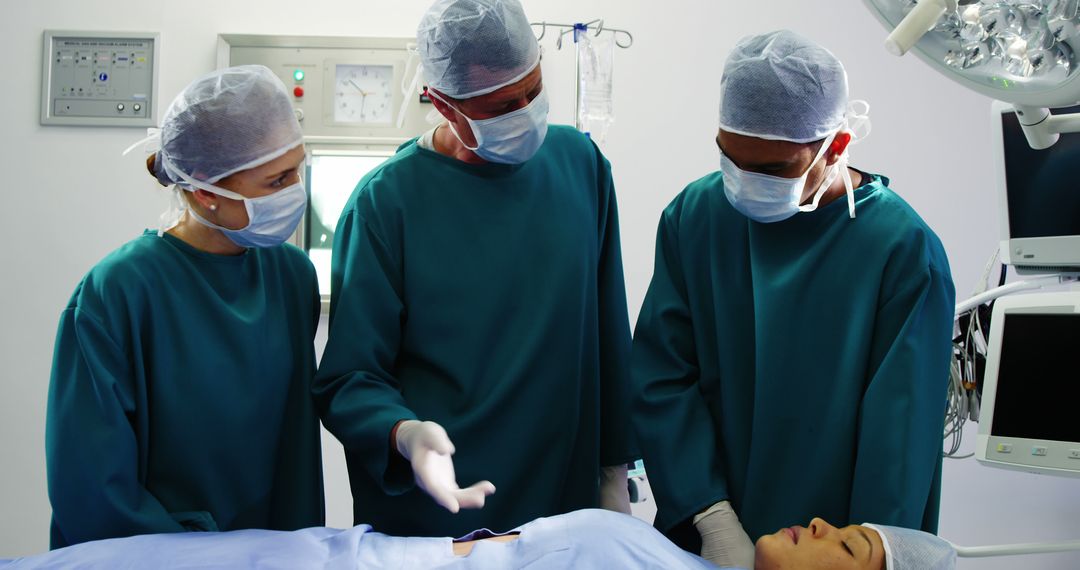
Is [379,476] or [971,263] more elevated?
[971,263]

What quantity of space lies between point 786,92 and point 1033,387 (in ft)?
5.09

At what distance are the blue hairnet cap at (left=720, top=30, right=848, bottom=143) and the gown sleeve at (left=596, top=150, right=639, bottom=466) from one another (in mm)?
453

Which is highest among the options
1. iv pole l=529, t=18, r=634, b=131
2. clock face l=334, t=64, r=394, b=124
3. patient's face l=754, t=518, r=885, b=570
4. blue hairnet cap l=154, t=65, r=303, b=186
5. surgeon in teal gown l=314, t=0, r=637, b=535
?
iv pole l=529, t=18, r=634, b=131

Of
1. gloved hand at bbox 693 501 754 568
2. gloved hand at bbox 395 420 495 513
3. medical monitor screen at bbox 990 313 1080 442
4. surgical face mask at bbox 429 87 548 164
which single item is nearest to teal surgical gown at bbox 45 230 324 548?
gloved hand at bbox 395 420 495 513

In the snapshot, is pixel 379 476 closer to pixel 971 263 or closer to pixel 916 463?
pixel 916 463

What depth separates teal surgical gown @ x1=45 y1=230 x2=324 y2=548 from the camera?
1.39 meters

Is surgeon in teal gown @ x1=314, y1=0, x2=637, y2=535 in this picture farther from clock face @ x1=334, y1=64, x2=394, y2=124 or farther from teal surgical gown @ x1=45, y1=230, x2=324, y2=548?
clock face @ x1=334, y1=64, x2=394, y2=124

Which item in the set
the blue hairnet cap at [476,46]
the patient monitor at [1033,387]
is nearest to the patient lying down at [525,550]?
the blue hairnet cap at [476,46]

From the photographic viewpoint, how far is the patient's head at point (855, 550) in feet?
4.06

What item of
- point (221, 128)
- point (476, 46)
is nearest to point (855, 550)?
point (476, 46)

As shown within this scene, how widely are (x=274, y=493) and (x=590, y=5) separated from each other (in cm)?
219

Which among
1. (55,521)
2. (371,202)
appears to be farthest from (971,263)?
(55,521)

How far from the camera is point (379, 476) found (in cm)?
147

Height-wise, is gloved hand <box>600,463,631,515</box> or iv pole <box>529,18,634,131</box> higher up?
iv pole <box>529,18,634,131</box>
